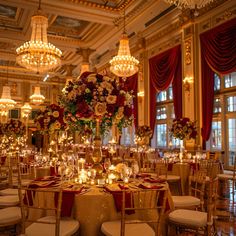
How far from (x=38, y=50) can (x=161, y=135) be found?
625 centimetres

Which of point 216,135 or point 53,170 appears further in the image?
point 216,135

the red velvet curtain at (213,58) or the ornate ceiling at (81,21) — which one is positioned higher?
the ornate ceiling at (81,21)

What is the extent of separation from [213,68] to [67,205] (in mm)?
6662

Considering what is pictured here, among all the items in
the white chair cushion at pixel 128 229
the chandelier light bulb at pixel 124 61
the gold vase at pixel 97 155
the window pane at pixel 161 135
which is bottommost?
the white chair cushion at pixel 128 229

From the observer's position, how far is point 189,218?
9.53 feet

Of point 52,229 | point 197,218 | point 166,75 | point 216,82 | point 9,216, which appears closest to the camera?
point 52,229

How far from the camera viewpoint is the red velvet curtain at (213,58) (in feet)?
24.6

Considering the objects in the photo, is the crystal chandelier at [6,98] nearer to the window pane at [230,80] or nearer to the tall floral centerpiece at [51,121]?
the tall floral centerpiece at [51,121]

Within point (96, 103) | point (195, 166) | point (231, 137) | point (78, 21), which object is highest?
point (78, 21)

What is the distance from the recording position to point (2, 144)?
953 cm

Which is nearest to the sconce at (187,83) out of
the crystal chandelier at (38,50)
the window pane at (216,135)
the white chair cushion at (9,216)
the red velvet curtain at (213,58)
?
the red velvet curtain at (213,58)

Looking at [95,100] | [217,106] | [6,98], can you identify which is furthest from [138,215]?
[6,98]

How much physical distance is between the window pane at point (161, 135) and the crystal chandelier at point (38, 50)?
17.0 ft

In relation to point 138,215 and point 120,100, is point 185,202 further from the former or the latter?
point 120,100
